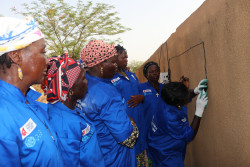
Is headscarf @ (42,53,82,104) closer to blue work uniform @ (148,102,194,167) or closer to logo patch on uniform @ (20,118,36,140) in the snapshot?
logo patch on uniform @ (20,118,36,140)

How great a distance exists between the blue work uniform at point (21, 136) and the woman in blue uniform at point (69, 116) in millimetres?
180

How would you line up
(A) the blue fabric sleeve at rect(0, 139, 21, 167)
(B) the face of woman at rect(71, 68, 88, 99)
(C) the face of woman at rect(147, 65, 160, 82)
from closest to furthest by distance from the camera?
(A) the blue fabric sleeve at rect(0, 139, 21, 167), (B) the face of woman at rect(71, 68, 88, 99), (C) the face of woman at rect(147, 65, 160, 82)

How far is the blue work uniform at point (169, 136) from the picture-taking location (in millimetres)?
2125

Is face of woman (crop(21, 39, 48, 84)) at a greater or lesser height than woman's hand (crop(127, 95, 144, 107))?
greater

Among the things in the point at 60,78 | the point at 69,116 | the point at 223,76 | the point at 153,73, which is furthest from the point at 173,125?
the point at 153,73

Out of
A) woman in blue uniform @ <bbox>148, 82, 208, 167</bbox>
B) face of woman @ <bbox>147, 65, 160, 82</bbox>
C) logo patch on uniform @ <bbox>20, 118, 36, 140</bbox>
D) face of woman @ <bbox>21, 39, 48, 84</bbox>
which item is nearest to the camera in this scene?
logo patch on uniform @ <bbox>20, 118, 36, 140</bbox>

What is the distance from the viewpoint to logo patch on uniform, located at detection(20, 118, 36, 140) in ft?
3.13

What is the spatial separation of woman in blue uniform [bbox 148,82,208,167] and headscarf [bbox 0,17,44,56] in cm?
143

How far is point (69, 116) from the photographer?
1389 mm

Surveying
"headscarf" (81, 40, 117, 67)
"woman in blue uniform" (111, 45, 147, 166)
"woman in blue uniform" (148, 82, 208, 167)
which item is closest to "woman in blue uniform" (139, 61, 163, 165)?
"woman in blue uniform" (111, 45, 147, 166)

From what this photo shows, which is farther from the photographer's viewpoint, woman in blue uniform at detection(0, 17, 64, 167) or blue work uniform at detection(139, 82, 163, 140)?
blue work uniform at detection(139, 82, 163, 140)

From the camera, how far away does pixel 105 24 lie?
14336 mm

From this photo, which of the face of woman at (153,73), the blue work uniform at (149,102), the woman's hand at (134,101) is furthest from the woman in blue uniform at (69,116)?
the face of woman at (153,73)

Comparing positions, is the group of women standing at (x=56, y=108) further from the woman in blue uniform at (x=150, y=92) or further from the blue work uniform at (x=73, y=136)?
the woman in blue uniform at (x=150, y=92)
